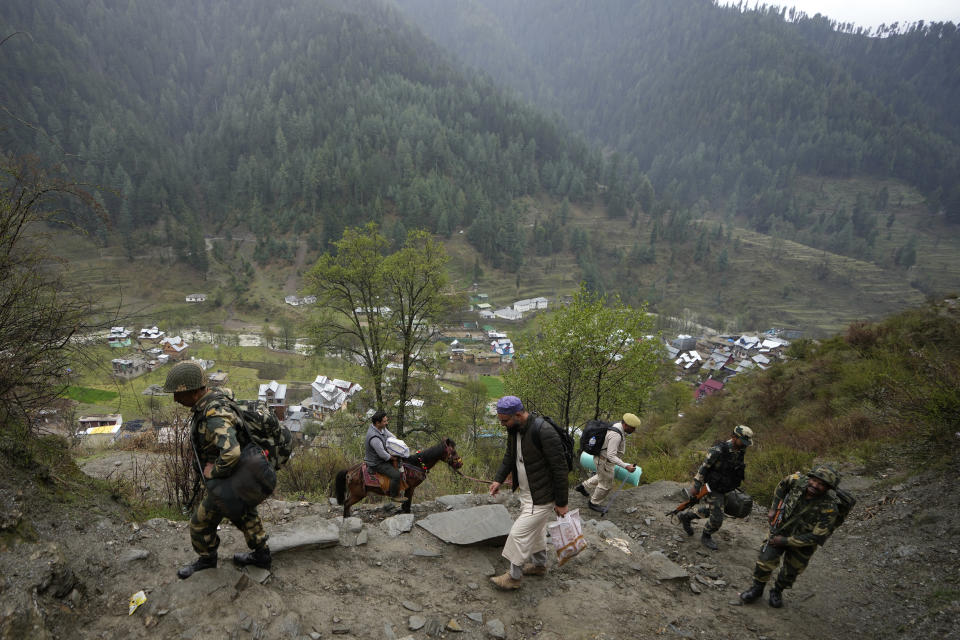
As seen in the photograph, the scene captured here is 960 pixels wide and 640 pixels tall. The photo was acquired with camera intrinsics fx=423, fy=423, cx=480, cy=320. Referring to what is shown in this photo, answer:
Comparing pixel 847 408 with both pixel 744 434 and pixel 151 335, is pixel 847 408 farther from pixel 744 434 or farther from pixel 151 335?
pixel 151 335

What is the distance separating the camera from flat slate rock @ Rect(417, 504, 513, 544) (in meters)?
5.20

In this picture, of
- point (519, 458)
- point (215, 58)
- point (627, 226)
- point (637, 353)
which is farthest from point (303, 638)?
point (215, 58)

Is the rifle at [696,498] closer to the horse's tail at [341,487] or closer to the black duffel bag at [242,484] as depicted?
the horse's tail at [341,487]

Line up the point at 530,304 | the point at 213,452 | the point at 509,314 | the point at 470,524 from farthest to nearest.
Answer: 1. the point at 530,304
2. the point at 509,314
3. the point at 470,524
4. the point at 213,452

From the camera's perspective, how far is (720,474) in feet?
19.8

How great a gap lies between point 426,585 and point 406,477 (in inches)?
63.0

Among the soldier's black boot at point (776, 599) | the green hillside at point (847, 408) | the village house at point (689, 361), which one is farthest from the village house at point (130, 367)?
the village house at point (689, 361)

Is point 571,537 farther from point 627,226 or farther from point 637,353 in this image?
point 627,226

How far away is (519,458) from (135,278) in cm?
9067

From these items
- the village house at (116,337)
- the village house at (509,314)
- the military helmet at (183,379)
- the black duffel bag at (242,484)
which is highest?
the military helmet at (183,379)

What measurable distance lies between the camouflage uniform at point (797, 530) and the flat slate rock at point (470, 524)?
2.94 m

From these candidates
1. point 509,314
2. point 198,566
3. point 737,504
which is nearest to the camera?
point 198,566

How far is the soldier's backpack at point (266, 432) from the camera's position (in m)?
3.71

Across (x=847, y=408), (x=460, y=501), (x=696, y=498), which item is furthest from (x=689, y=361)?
(x=460, y=501)
